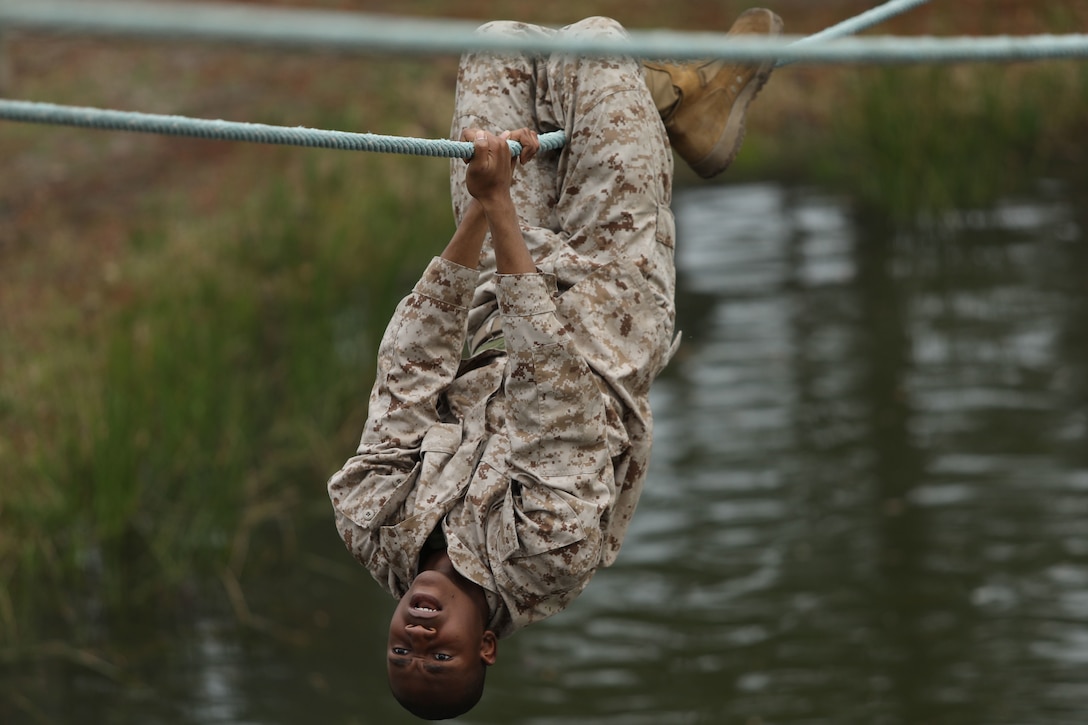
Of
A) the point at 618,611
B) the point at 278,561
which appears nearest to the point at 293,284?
the point at 278,561

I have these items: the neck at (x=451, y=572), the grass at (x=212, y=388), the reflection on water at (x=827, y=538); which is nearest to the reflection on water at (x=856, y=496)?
the reflection on water at (x=827, y=538)

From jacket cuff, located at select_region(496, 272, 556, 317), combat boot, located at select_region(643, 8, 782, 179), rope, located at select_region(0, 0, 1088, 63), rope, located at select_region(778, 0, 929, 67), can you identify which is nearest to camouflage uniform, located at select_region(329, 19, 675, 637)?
jacket cuff, located at select_region(496, 272, 556, 317)

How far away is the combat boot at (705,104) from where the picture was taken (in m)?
3.61

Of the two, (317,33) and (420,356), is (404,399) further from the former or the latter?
(317,33)

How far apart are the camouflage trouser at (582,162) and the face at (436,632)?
2.03 feet

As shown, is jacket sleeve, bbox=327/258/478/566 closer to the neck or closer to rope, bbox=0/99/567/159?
the neck

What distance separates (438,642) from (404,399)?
0.46 m

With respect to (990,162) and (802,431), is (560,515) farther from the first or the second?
(990,162)

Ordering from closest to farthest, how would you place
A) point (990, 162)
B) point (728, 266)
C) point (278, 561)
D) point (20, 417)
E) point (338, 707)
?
point (338, 707), point (20, 417), point (278, 561), point (990, 162), point (728, 266)

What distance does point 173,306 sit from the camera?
686 centimetres

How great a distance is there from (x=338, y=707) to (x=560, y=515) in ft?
10.7

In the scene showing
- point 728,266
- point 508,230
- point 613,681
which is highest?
point 508,230

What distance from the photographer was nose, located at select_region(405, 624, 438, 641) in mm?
3031

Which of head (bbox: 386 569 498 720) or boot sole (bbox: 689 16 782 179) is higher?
boot sole (bbox: 689 16 782 179)
